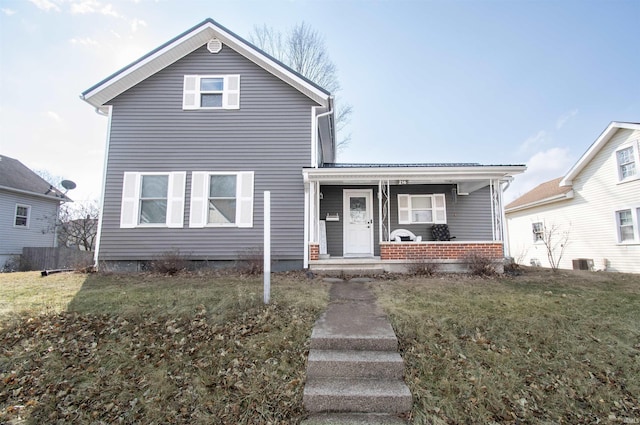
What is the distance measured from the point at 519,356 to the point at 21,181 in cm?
2237

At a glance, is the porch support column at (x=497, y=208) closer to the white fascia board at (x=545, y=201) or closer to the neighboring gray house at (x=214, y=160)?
the neighboring gray house at (x=214, y=160)

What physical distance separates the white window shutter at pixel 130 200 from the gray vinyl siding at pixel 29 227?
11337 millimetres

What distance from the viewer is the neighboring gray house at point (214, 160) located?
8.43 m

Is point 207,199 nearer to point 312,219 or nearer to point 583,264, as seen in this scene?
point 312,219

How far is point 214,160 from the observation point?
8.73m

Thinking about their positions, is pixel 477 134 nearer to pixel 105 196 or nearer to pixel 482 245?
pixel 482 245

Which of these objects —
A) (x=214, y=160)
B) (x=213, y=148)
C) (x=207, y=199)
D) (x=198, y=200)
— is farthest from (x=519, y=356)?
(x=213, y=148)

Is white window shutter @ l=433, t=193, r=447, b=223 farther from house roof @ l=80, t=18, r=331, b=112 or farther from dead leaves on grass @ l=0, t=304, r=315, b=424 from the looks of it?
dead leaves on grass @ l=0, t=304, r=315, b=424

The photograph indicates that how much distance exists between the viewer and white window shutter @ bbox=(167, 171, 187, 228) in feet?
27.9

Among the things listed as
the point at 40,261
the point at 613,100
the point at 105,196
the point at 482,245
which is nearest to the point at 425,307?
the point at 482,245

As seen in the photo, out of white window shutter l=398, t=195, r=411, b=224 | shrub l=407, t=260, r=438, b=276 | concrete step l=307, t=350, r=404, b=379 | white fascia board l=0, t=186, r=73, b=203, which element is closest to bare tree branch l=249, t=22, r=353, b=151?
white window shutter l=398, t=195, r=411, b=224

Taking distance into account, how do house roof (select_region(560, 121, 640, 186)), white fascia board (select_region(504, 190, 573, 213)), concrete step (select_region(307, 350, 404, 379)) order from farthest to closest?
1. white fascia board (select_region(504, 190, 573, 213))
2. house roof (select_region(560, 121, 640, 186))
3. concrete step (select_region(307, 350, 404, 379))

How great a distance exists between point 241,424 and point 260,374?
0.52 meters

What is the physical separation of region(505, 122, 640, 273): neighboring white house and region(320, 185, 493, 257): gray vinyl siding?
2.49 metres
